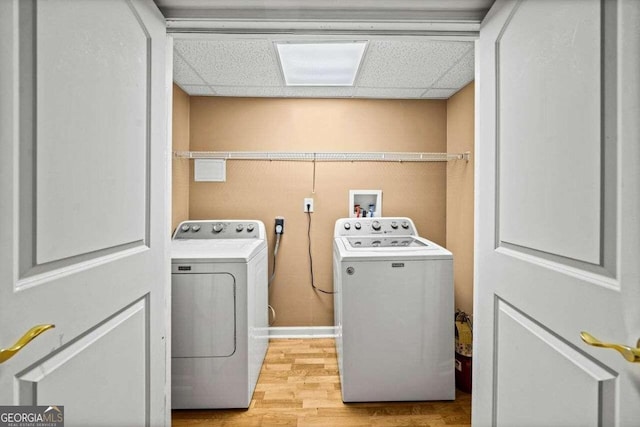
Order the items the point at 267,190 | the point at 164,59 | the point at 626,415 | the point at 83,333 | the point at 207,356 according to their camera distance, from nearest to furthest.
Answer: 1. the point at 626,415
2. the point at 83,333
3. the point at 164,59
4. the point at 207,356
5. the point at 267,190

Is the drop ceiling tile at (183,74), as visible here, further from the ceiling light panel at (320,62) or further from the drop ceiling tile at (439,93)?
A: the drop ceiling tile at (439,93)

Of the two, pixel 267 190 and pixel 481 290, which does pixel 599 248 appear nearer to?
pixel 481 290

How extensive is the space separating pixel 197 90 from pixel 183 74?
0.95 feet

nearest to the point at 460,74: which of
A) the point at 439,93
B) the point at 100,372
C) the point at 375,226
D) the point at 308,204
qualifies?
the point at 439,93

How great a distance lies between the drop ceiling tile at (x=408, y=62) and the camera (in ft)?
5.70

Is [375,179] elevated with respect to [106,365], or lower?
elevated

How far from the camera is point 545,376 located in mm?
761

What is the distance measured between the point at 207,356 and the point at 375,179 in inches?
71.0

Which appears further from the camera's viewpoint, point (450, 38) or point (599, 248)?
point (450, 38)

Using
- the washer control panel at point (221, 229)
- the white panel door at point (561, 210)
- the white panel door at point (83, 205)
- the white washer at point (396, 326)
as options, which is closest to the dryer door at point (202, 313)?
the white panel door at point (83, 205)

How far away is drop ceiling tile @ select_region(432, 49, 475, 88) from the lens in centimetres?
190

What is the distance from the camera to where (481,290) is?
1156 millimetres

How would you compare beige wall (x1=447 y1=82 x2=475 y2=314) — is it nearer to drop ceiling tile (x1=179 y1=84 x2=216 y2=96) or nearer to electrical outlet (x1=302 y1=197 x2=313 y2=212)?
electrical outlet (x1=302 y1=197 x2=313 y2=212)

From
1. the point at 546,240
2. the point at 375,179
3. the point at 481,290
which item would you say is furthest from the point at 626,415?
the point at 375,179
